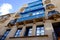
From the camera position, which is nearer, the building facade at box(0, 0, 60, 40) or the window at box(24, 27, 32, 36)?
the building facade at box(0, 0, 60, 40)

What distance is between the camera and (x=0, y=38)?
41.8 feet

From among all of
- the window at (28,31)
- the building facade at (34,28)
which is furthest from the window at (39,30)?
the window at (28,31)

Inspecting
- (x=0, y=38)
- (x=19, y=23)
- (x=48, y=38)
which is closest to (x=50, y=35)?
(x=48, y=38)

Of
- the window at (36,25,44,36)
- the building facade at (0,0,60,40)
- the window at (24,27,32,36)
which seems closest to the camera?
the building facade at (0,0,60,40)

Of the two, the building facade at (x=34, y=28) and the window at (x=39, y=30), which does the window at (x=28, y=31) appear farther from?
the window at (x=39, y=30)

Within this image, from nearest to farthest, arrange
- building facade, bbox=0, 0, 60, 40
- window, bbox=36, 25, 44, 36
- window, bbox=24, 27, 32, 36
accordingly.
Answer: building facade, bbox=0, 0, 60, 40 → window, bbox=36, 25, 44, 36 → window, bbox=24, 27, 32, 36

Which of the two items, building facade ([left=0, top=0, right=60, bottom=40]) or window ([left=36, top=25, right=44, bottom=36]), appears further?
window ([left=36, top=25, right=44, bottom=36])

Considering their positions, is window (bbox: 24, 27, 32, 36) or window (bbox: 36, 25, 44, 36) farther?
window (bbox: 24, 27, 32, 36)

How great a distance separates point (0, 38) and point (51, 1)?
36.0 feet

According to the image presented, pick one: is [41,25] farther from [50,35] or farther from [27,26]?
[50,35]

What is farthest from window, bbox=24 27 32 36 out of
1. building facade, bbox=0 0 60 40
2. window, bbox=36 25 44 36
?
window, bbox=36 25 44 36

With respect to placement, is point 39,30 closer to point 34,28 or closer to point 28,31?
point 34,28

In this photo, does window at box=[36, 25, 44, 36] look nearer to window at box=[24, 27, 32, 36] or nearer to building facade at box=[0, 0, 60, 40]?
building facade at box=[0, 0, 60, 40]

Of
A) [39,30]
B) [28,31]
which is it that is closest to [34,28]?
[39,30]
